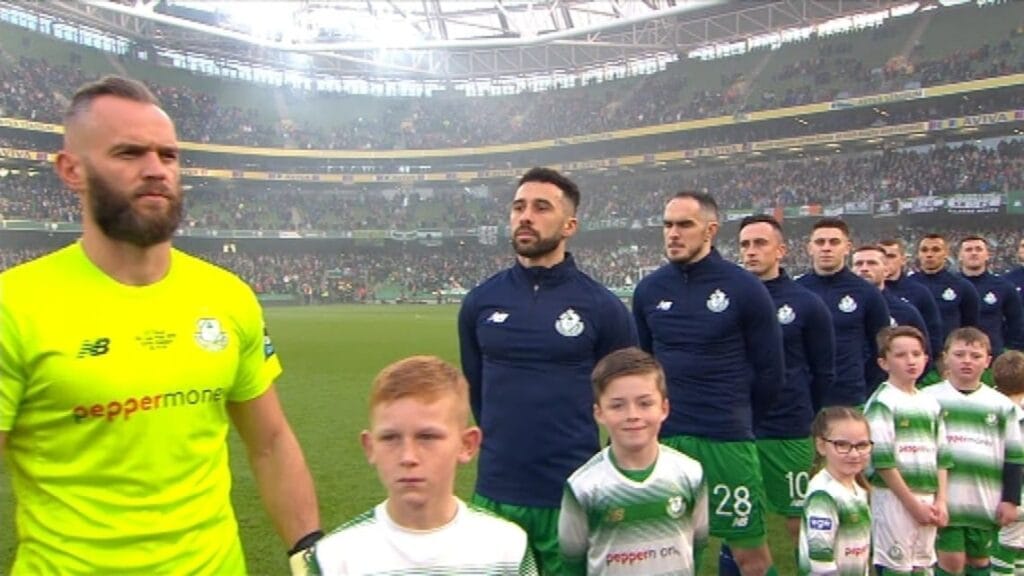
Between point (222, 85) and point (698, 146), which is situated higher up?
point (222, 85)

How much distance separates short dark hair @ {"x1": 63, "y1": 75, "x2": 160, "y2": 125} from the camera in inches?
97.9

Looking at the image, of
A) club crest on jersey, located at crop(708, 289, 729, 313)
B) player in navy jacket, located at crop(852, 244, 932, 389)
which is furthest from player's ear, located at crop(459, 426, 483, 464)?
player in navy jacket, located at crop(852, 244, 932, 389)

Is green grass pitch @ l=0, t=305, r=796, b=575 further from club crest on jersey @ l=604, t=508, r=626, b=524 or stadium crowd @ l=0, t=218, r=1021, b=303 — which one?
stadium crowd @ l=0, t=218, r=1021, b=303

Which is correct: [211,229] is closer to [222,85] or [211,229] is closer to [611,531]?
[222,85]

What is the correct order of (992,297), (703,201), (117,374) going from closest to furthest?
(117,374) → (703,201) → (992,297)

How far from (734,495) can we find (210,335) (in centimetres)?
A: 321

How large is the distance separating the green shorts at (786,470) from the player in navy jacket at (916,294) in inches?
121

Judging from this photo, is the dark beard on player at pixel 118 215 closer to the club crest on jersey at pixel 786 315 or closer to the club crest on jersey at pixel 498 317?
the club crest on jersey at pixel 498 317

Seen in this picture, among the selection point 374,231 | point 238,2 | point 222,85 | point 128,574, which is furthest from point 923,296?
point 222,85

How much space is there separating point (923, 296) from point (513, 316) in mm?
5732

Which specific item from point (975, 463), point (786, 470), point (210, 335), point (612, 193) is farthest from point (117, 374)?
point (612, 193)

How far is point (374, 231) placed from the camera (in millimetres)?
56375

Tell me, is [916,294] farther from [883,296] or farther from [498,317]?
[498,317]

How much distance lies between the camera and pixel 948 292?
890 cm
